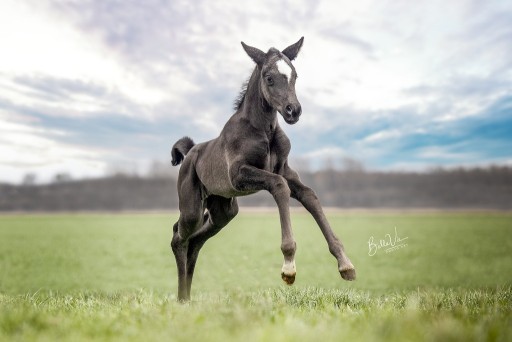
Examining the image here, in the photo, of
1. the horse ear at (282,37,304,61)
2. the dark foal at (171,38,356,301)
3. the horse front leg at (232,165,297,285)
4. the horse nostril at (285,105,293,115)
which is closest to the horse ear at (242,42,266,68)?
the dark foal at (171,38,356,301)

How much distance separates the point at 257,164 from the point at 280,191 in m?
0.68

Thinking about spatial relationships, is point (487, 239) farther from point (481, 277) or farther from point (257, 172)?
point (257, 172)

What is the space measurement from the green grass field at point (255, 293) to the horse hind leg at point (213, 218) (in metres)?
0.80

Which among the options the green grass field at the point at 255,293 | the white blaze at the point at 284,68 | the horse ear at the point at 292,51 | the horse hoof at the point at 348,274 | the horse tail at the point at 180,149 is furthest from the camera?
the horse tail at the point at 180,149

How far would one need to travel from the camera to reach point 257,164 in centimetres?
566

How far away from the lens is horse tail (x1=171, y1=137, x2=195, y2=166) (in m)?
7.74

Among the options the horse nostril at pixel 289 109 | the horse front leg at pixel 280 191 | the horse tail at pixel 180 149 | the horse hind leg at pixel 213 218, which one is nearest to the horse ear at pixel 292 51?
the horse nostril at pixel 289 109

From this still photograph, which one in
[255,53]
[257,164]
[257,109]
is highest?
[255,53]

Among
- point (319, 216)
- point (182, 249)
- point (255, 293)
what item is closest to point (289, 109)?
point (319, 216)

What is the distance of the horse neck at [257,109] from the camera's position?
19.0 ft

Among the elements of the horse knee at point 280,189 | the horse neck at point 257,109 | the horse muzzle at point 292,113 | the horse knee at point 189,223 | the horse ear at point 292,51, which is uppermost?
the horse ear at point 292,51

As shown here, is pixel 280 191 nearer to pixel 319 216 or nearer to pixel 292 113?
pixel 319 216

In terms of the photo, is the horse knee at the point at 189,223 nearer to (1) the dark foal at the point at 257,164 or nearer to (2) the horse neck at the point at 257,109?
(1) the dark foal at the point at 257,164

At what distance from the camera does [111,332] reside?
11.4 ft
